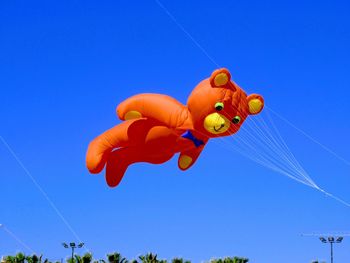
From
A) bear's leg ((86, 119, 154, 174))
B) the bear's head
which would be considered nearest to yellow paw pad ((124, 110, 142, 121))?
bear's leg ((86, 119, 154, 174))

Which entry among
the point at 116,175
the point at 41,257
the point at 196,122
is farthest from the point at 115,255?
the point at 196,122

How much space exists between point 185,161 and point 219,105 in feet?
8.66

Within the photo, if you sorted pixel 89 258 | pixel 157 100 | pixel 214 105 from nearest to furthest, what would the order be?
pixel 214 105, pixel 157 100, pixel 89 258

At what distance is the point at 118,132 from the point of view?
18500 mm

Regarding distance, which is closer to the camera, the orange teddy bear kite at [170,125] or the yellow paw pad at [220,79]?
the yellow paw pad at [220,79]

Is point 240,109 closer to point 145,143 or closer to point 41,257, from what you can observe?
point 145,143

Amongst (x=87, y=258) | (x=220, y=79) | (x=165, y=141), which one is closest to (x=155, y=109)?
(x=165, y=141)

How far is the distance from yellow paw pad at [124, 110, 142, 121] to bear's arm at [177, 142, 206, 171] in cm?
157

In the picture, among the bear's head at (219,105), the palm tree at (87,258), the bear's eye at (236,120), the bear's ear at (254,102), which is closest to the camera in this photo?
the bear's head at (219,105)

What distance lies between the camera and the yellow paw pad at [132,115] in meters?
18.7

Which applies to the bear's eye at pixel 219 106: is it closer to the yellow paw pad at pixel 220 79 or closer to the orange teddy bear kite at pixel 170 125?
the orange teddy bear kite at pixel 170 125


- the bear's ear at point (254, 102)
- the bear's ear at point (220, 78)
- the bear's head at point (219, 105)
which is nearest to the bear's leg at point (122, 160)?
the bear's head at point (219, 105)

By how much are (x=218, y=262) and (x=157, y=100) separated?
1242 cm

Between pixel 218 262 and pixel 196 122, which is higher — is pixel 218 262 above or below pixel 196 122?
above
